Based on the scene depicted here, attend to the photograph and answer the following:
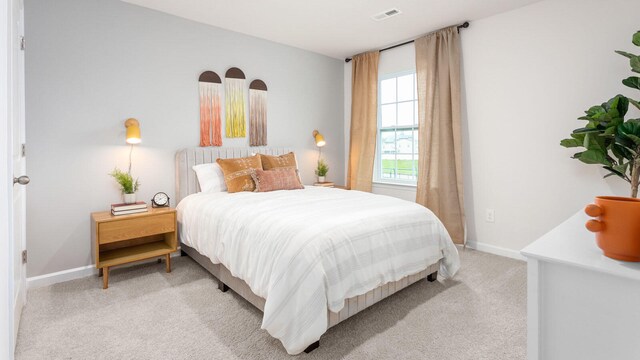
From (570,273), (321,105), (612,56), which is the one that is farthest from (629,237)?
(321,105)

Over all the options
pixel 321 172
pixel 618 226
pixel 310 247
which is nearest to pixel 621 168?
pixel 618 226

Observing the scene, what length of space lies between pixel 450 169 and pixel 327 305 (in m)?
2.54

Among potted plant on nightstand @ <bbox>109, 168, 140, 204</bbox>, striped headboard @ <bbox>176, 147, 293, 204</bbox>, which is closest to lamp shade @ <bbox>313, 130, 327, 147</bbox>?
striped headboard @ <bbox>176, 147, 293, 204</bbox>

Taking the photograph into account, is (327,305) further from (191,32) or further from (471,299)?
(191,32)

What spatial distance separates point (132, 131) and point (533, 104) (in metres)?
3.81

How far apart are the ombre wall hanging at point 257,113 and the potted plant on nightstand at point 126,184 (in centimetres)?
142

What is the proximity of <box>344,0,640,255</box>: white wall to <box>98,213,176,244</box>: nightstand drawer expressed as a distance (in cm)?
316

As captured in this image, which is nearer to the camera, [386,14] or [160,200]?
[160,200]

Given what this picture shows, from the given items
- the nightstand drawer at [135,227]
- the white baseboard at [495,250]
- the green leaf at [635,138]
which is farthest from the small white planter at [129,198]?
the white baseboard at [495,250]

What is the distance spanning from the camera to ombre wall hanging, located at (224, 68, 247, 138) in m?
3.73

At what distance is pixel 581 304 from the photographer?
2.48 feet

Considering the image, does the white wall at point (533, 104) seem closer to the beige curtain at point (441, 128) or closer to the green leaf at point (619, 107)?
the beige curtain at point (441, 128)

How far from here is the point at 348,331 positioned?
2002mm

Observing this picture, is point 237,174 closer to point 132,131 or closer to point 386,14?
point 132,131
